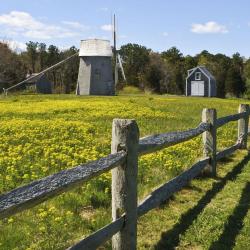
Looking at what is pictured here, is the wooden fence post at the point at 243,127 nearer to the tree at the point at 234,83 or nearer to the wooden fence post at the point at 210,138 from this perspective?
the wooden fence post at the point at 210,138

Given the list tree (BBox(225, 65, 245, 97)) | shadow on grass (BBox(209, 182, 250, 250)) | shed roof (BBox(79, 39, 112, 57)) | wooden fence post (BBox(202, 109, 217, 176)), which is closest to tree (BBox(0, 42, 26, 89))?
shed roof (BBox(79, 39, 112, 57))

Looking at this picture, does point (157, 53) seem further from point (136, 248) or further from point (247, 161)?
point (136, 248)

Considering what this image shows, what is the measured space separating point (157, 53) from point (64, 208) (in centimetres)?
10630

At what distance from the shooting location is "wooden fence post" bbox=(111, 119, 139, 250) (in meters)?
5.46

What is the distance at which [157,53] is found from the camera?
366 ft

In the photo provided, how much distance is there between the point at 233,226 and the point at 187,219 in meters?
0.71

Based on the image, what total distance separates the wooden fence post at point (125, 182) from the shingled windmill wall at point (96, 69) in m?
62.3

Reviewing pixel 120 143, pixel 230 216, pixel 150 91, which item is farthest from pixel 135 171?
pixel 150 91

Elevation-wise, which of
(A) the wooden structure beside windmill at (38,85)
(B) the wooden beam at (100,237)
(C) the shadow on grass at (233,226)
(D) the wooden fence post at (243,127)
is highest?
(A) the wooden structure beside windmill at (38,85)

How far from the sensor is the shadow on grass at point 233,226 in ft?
20.7

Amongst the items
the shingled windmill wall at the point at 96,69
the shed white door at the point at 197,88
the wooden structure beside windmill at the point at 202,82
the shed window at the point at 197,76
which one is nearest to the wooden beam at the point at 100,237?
the shingled windmill wall at the point at 96,69

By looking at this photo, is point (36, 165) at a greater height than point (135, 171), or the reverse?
point (135, 171)

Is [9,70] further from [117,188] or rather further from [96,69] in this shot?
[117,188]

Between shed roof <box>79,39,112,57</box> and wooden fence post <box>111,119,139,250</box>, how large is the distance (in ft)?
212
